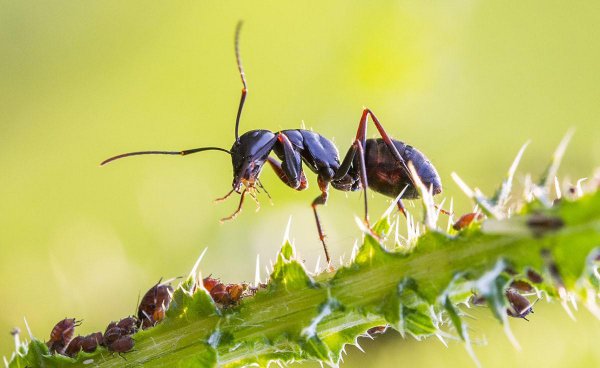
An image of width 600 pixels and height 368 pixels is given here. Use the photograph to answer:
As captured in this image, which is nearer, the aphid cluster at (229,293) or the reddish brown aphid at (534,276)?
the reddish brown aphid at (534,276)

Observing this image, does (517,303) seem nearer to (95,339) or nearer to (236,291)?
(236,291)

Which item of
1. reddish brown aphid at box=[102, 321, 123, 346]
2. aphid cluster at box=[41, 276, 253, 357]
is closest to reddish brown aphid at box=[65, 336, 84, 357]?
aphid cluster at box=[41, 276, 253, 357]

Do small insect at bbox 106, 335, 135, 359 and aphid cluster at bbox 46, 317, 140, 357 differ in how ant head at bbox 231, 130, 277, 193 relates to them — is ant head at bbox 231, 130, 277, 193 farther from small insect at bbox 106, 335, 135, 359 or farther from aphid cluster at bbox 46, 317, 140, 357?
small insect at bbox 106, 335, 135, 359

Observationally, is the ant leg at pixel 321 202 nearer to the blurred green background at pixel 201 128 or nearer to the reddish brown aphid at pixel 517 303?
the reddish brown aphid at pixel 517 303

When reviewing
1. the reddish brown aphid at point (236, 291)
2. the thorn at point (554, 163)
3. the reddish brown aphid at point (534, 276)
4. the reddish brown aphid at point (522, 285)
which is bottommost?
the reddish brown aphid at point (522, 285)

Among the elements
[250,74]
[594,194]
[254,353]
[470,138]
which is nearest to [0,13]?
[250,74]

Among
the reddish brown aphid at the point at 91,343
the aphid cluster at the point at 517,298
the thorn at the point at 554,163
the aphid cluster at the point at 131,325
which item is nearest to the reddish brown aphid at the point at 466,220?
the aphid cluster at the point at 517,298
